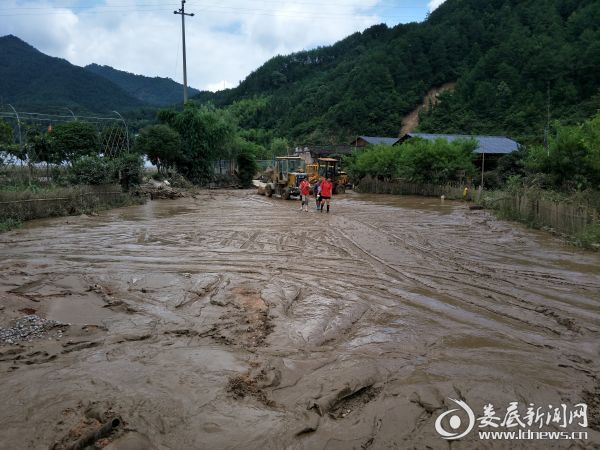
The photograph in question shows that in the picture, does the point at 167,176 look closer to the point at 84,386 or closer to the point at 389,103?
the point at 84,386

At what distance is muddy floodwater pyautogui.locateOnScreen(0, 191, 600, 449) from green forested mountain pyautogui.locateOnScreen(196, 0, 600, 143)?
39.8m

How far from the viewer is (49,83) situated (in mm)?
50781

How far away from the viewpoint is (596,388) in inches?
141

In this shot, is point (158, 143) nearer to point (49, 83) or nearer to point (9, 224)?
point (9, 224)

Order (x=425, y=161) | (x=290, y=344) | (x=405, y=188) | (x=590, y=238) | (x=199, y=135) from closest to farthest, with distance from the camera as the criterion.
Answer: (x=290, y=344), (x=590, y=238), (x=425, y=161), (x=405, y=188), (x=199, y=135)

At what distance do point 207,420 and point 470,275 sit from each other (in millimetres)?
5523

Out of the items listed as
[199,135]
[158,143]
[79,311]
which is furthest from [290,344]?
[199,135]

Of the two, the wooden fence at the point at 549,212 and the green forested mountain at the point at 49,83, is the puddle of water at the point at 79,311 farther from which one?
the green forested mountain at the point at 49,83

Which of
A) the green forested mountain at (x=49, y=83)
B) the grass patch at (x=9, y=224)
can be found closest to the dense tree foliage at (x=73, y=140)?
the grass patch at (x=9, y=224)

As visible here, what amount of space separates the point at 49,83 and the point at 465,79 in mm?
51275

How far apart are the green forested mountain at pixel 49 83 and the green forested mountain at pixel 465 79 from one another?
27.2m

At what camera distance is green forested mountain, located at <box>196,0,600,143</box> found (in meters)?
46.7

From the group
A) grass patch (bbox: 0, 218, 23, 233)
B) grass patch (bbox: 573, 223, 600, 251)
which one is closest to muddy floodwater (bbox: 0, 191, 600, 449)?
grass patch (bbox: 573, 223, 600, 251)

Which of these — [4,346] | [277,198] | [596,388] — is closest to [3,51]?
[277,198]
